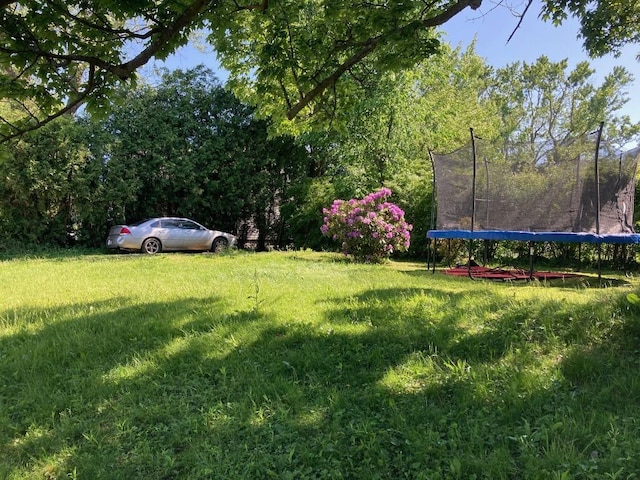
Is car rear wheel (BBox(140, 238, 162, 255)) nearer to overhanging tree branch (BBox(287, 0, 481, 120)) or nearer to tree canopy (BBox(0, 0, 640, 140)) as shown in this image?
tree canopy (BBox(0, 0, 640, 140))

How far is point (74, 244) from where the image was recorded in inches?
540

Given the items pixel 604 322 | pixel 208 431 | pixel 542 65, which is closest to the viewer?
pixel 208 431

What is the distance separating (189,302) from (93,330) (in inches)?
41.8

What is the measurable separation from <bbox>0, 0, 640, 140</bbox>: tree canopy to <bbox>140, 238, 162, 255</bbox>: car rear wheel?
764 cm

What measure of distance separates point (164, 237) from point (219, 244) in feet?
6.10

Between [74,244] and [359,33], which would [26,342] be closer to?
[359,33]

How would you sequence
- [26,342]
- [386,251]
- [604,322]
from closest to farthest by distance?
[604,322] → [26,342] → [386,251]

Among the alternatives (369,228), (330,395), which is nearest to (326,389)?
(330,395)

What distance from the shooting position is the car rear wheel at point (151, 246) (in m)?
12.8

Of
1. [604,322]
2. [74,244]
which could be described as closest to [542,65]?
[74,244]

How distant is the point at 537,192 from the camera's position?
752 cm

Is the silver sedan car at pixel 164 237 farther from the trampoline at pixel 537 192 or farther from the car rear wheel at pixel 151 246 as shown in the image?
the trampoline at pixel 537 192

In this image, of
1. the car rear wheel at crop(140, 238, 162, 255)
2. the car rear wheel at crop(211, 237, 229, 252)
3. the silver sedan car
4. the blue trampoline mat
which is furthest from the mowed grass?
the car rear wheel at crop(211, 237, 229, 252)

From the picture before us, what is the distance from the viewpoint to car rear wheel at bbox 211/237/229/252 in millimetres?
14227
